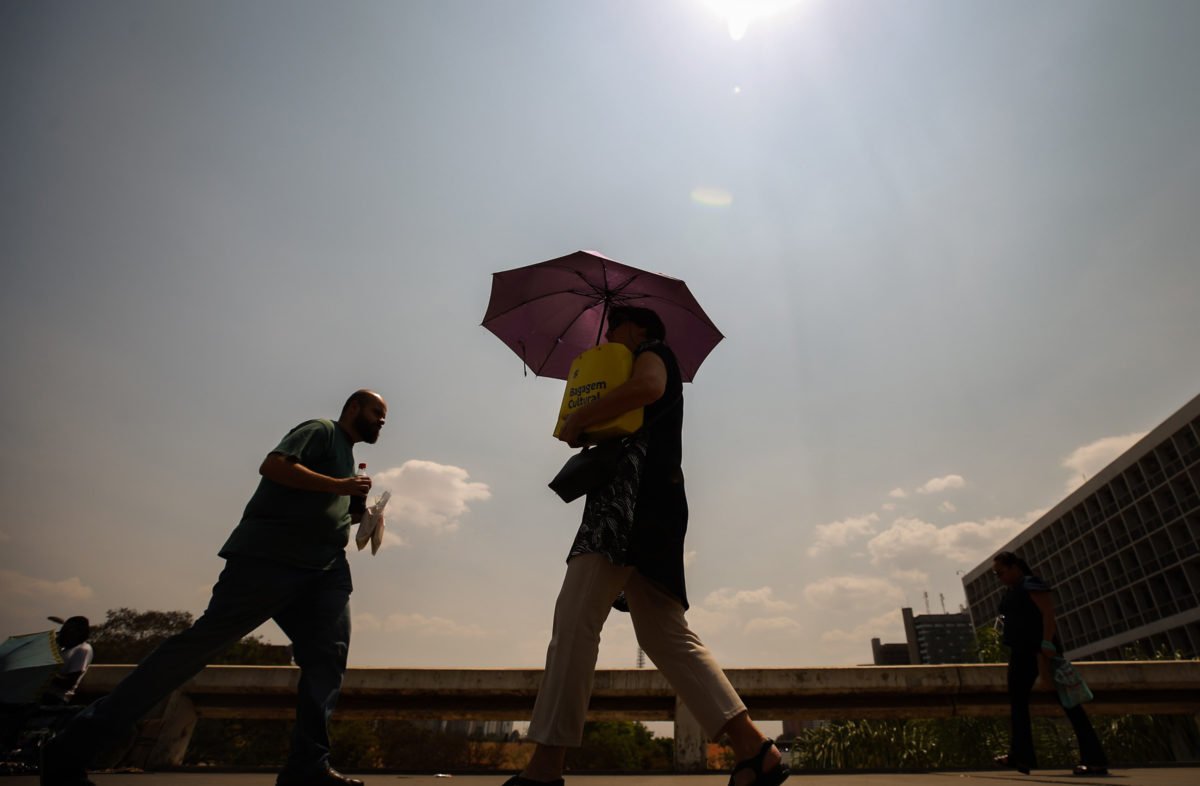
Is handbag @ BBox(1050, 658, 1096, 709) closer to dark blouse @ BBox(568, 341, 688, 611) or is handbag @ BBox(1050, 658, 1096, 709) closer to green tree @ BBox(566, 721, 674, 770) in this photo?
dark blouse @ BBox(568, 341, 688, 611)

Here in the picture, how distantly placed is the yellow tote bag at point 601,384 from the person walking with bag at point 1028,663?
3.75 metres

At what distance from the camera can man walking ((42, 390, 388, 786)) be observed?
253 cm

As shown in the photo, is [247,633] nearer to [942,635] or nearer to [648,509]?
[648,509]

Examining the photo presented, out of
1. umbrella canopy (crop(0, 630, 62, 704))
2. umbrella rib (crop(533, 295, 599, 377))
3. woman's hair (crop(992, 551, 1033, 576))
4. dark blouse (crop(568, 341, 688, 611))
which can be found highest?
umbrella rib (crop(533, 295, 599, 377))

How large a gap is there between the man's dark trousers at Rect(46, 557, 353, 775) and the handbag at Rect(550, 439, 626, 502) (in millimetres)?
1473

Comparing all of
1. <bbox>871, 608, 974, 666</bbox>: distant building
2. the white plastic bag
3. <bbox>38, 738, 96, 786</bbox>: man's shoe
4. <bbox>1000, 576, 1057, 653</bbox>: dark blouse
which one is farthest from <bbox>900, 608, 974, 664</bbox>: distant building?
<bbox>38, 738, 96, 786</bbox>: man's shoe

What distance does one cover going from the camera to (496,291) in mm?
3891

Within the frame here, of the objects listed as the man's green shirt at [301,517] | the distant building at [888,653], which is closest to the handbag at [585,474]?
the man's green shirt at [301,517]

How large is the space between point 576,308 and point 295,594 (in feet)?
7.48

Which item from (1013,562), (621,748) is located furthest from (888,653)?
(1013,562)

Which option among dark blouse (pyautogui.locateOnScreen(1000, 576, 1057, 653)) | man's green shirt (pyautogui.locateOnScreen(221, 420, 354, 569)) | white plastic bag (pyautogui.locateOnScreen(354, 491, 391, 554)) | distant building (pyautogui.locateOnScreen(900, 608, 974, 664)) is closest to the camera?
man's green shirt (pyautogui.locateOnScreen(221, 420, 354, 569))

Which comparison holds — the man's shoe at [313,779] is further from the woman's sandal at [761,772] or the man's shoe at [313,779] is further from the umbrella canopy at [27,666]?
the umbrella canopy at [27,666]

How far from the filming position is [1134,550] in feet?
143

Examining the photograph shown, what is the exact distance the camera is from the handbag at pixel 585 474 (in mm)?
2270
